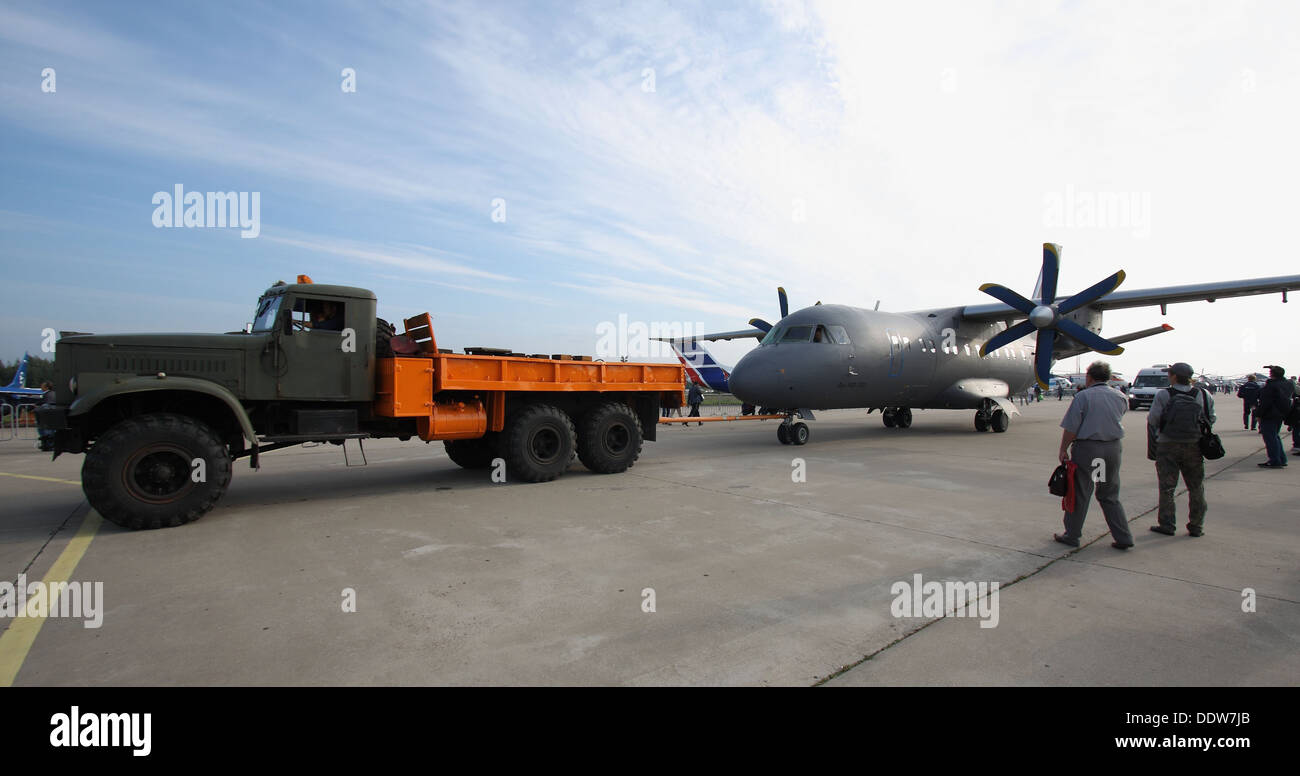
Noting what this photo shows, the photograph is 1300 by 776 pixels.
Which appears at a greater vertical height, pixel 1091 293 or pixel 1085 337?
pixel 1091 293

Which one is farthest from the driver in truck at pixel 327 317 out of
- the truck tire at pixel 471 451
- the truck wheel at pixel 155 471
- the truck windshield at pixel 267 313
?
the truck tire at pixel 471 451

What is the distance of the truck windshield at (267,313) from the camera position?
720cm

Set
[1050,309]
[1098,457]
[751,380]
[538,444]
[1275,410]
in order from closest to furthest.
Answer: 1. [1098,457]
2. [538,444]
3. [1275,410]
4. [751,380]
5. [1050,309]

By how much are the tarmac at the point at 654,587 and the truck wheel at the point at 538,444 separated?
48 centimetres

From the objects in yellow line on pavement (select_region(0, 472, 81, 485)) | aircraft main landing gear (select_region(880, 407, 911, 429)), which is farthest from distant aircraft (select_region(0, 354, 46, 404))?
aircraft main landing gear (select_region(880, 407, 911, 429))

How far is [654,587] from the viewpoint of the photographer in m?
4.41

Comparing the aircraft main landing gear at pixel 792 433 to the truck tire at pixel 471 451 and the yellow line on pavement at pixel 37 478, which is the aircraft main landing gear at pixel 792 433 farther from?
the yellow line on pavement at pixel 37 478

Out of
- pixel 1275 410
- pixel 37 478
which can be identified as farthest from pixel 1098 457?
pixel 37 478

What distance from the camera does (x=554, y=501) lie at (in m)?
7.47

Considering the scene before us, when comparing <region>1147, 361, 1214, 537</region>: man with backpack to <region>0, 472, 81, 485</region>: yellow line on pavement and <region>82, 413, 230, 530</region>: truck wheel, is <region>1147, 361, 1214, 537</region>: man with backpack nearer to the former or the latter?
<region>82, 413, 230, 530</region>: truck wheel

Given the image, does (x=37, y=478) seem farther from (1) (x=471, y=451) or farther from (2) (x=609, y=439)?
(2) (x=609, y=439)

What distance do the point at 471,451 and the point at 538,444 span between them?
1603 millimetres

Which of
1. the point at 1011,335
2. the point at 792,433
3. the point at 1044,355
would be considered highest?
the point at 1011,335
